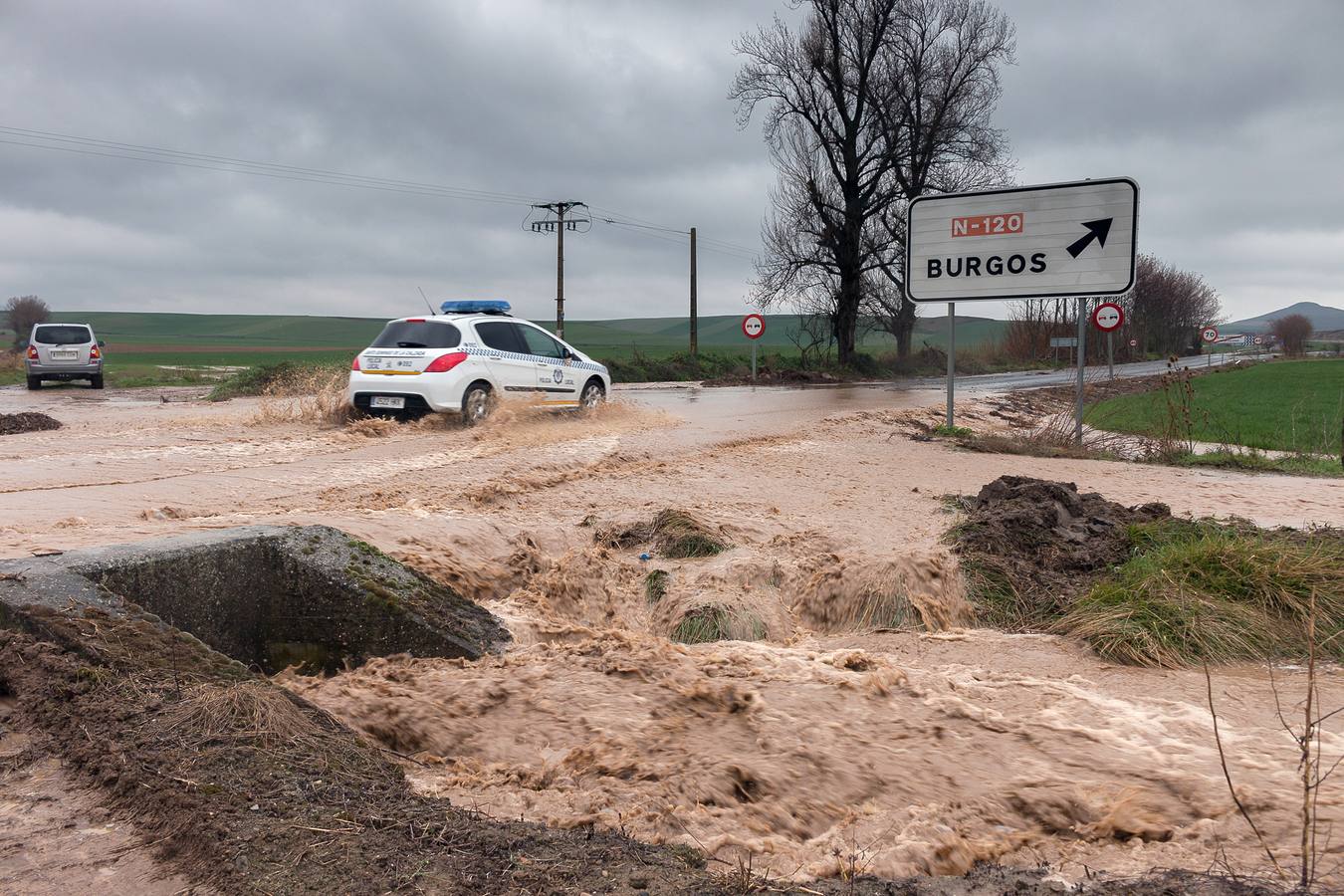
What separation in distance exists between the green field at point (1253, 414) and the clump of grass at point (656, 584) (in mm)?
9204

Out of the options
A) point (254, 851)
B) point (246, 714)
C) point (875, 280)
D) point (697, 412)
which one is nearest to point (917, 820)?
point (254, 851)

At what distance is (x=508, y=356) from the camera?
1440 centimetres

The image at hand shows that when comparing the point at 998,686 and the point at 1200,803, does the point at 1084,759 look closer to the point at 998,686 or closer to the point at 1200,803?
the point at 1200,803

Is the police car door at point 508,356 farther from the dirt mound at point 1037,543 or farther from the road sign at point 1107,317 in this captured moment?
the road sign at point 1107,317

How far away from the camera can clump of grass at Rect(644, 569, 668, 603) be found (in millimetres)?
6781

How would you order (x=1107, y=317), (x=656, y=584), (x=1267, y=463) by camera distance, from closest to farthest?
(x=656, y=584), (x=1267, y=463), (x=1107, y=317)

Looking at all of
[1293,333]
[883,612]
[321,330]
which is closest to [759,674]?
[883,612]

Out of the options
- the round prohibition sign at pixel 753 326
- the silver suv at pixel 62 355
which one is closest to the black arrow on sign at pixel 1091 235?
the round prohibition sign at pixel 753 326

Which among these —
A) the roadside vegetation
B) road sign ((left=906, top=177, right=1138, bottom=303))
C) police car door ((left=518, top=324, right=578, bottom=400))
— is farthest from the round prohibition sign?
the roadside vegetation

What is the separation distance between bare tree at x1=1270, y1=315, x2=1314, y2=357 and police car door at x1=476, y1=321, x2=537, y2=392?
106039 millimetres

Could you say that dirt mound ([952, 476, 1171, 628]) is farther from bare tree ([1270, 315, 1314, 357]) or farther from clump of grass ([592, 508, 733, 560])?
bare tree ([1270, 315, 1314, 357])

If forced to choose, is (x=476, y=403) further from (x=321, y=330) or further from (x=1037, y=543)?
(x=321, y=330)

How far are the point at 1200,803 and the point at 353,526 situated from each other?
16.5 ft

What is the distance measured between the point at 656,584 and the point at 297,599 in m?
2.37
